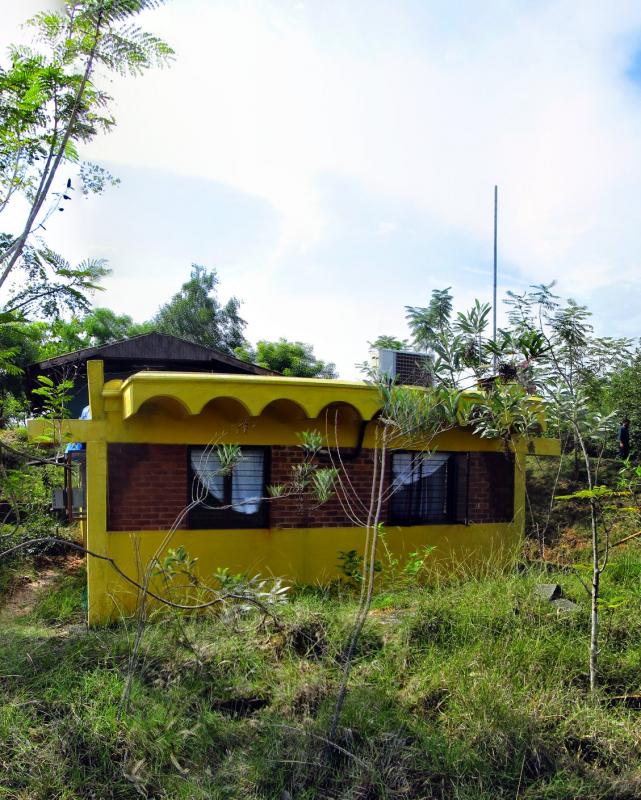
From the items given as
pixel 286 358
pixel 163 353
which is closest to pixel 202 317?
pixel 286 358

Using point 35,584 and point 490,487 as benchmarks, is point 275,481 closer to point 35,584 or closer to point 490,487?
point 490,487

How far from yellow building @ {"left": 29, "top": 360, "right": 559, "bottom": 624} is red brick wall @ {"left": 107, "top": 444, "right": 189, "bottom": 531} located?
0.03 feet

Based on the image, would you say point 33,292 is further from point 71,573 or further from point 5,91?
point 71,573

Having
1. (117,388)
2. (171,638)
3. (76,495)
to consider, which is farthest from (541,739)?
(76,495)

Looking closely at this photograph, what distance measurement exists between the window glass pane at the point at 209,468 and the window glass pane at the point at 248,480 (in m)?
0.14

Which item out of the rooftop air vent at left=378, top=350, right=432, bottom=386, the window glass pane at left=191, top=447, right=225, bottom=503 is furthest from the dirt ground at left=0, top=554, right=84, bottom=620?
the rooftop air vent at left=378, top=350, right=432, bottom=386

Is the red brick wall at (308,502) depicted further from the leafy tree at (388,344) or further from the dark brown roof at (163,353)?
the dark brown roof at (163,353)

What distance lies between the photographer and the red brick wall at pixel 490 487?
8633 millimetres

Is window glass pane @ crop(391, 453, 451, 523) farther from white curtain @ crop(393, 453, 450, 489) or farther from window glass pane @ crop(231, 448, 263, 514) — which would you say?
window glass pane @ crop(231, 448, 263, 514)

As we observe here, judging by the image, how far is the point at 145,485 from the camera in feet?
23.8

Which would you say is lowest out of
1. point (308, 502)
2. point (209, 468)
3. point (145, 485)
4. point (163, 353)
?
point (308, 502)

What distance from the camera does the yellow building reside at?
23.0 feet

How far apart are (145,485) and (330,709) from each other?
11.6 ft

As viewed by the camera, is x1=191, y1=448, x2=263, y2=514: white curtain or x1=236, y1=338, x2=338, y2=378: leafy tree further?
x1=236, y1=338, x2=338, y2=378: leafy tree
